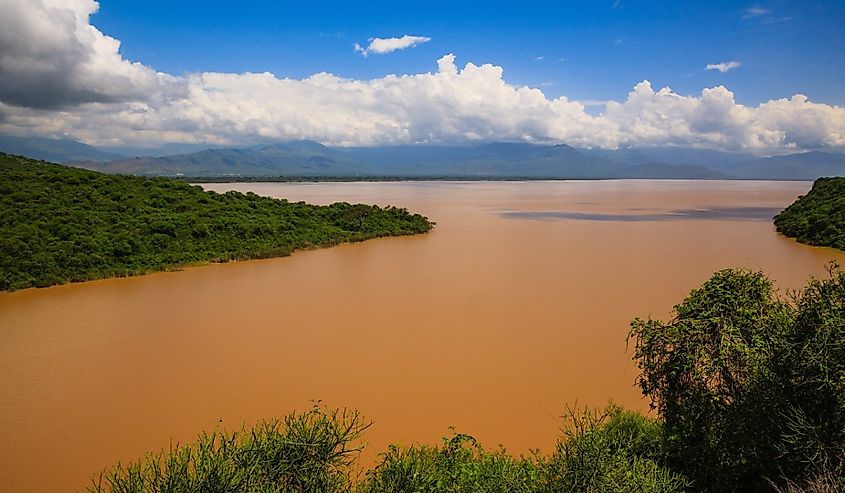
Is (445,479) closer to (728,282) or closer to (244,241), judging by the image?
(728,282)

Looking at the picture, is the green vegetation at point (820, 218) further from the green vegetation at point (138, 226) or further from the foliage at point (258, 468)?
the foliage at point (258, 468)

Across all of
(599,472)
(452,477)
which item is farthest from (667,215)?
(452,477)

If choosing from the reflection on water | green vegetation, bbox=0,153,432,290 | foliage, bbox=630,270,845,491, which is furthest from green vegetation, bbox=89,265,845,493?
the reflection on water

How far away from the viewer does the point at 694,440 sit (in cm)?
645

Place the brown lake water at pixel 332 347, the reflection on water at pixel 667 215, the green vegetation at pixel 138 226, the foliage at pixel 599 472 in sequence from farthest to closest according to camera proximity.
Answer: the reflection on water at pixel 667 215 < the green vegetation at pixel 138 226 < the brown lake water at pixel 332 347 < the foliage at pixel 599 472

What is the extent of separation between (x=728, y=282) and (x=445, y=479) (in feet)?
15.4

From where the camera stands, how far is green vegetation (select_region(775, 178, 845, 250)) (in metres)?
26.3

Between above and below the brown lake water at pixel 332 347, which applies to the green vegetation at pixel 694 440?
above

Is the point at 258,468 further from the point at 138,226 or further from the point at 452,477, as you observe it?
the point at 138,226

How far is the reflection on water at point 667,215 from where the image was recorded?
4156cm

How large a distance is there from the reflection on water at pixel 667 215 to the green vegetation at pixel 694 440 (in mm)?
35012

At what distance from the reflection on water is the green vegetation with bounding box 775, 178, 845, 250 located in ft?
19.4

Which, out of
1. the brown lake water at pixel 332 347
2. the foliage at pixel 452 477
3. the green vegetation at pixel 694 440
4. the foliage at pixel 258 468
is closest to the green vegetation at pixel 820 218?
the brown lake water at pixel 332 347

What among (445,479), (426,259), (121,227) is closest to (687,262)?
(426,259)
